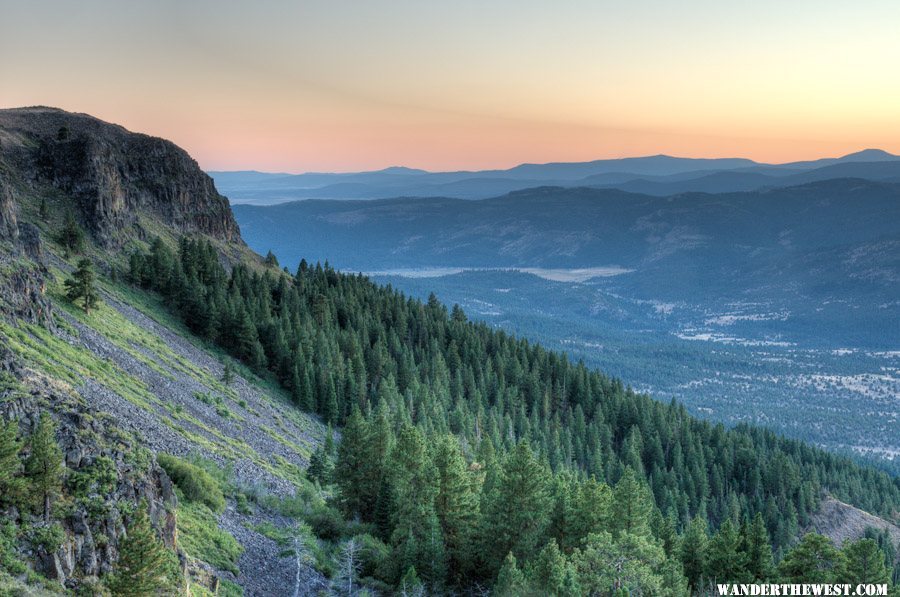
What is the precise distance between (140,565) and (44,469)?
5.34 meters

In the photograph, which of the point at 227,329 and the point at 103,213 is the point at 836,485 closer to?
the point at 227,329

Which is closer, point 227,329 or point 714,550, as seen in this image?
point 714,550

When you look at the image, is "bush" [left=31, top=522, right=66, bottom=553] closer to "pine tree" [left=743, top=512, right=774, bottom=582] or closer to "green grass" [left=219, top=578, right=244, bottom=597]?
"green grass" [left=219, top=578, right=244, bottom=597]

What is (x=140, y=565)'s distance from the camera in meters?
25.6

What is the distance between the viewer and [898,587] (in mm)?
39844

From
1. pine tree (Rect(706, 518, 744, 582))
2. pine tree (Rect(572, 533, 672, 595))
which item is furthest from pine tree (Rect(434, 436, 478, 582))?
pine tree (Rect(706, 518, 744, 582))

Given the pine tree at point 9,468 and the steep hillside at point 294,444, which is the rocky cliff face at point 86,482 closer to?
the steep hillside at point 294,444

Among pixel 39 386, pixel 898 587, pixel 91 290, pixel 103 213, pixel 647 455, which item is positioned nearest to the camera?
pixel 39 386

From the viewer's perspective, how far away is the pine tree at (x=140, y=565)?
25375 mm

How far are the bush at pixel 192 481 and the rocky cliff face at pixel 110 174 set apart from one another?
53.7 m

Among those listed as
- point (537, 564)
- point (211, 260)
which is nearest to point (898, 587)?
point (537, 564)

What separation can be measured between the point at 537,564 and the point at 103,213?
98.3 meters

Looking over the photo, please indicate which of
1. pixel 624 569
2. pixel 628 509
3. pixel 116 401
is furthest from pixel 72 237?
pixel 624 569

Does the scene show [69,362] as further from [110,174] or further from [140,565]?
[110,174]
